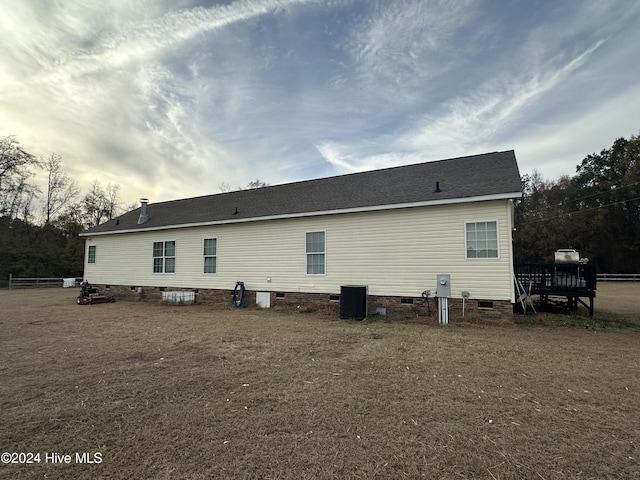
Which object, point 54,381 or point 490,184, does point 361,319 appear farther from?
point 54,381

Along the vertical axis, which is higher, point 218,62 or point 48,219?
point 218,62

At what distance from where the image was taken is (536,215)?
113 ft

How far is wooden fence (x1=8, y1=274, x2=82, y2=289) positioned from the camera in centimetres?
2517

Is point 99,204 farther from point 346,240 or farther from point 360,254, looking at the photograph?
point 360,254

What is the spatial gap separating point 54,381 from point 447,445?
16.3ft

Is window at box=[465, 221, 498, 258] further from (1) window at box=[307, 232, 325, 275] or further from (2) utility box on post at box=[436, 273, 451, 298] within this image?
(1) window at box=[307, 232, 325, 275]

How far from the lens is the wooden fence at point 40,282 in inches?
991

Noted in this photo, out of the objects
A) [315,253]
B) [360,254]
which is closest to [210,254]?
[315,253]

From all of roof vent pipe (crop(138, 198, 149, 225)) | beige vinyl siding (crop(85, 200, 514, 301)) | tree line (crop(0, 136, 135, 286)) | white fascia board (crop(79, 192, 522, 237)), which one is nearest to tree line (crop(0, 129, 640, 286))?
tree line (crop(0, 136, 135, 286))

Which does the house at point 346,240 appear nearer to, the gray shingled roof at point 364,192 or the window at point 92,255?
the gray shingled roof at point 364,192

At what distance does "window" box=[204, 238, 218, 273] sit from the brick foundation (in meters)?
0.92

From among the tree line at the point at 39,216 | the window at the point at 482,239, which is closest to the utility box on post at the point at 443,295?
the window at the point at 482,239

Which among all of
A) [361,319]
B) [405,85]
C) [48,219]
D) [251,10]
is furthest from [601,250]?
[48,219]

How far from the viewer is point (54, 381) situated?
4.36 meters
